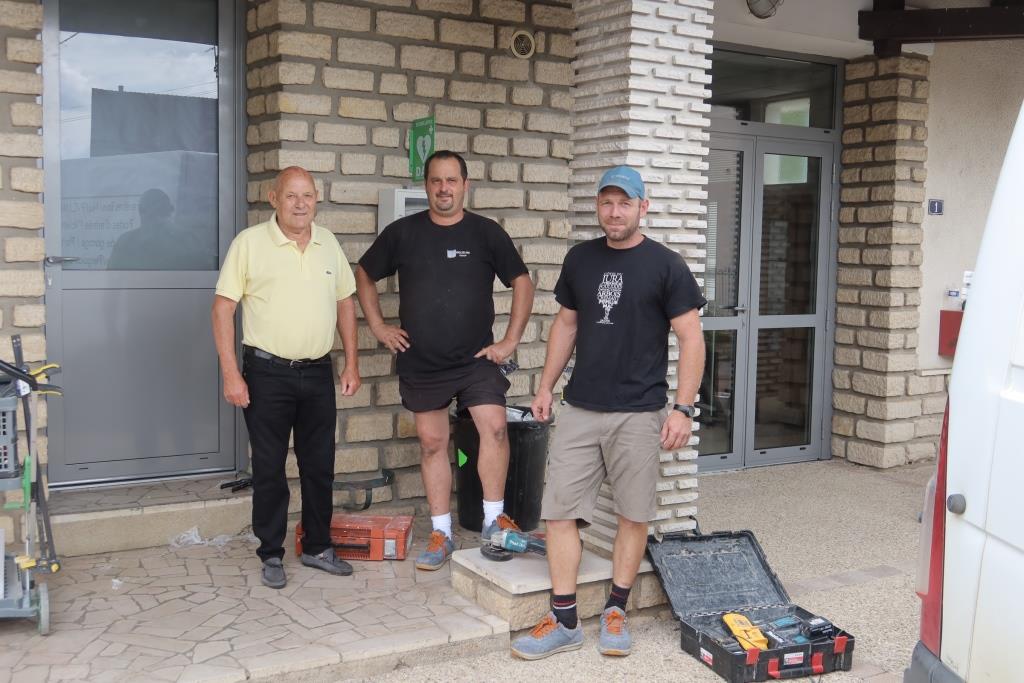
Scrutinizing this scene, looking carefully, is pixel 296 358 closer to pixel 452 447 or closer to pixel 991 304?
pixel 452 447

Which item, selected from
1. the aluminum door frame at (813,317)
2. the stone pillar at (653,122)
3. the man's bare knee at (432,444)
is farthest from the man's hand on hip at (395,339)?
the aluminum door frame at (813,317)

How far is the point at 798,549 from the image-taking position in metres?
6.03

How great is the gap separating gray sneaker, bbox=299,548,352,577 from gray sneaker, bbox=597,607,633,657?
4.15 ft

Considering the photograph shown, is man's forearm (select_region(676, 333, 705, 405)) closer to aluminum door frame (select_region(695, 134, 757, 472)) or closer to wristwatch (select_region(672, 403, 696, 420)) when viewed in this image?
wristwatch (select_region(672, 403, 696, 420))

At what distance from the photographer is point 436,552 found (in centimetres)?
531

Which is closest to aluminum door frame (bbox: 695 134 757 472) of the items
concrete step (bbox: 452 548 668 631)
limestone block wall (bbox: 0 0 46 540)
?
concrete step (bbox: 452 548 668 631)

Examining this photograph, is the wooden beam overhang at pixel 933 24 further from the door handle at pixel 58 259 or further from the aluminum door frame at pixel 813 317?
the door handle at pixel 58 259

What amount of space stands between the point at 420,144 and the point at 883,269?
4019 mm

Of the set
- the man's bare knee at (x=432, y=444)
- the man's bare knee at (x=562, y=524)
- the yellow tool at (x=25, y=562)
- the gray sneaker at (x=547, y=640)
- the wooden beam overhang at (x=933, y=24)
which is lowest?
the gray sneaker at (x=547, y=640)

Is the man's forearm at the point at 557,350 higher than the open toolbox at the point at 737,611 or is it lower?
higher

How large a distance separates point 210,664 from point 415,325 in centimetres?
190

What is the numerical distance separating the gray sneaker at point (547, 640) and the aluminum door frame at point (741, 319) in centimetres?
344

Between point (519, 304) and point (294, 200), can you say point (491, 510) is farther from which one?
point (294, 200)

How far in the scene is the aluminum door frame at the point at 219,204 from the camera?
5.60 meters
